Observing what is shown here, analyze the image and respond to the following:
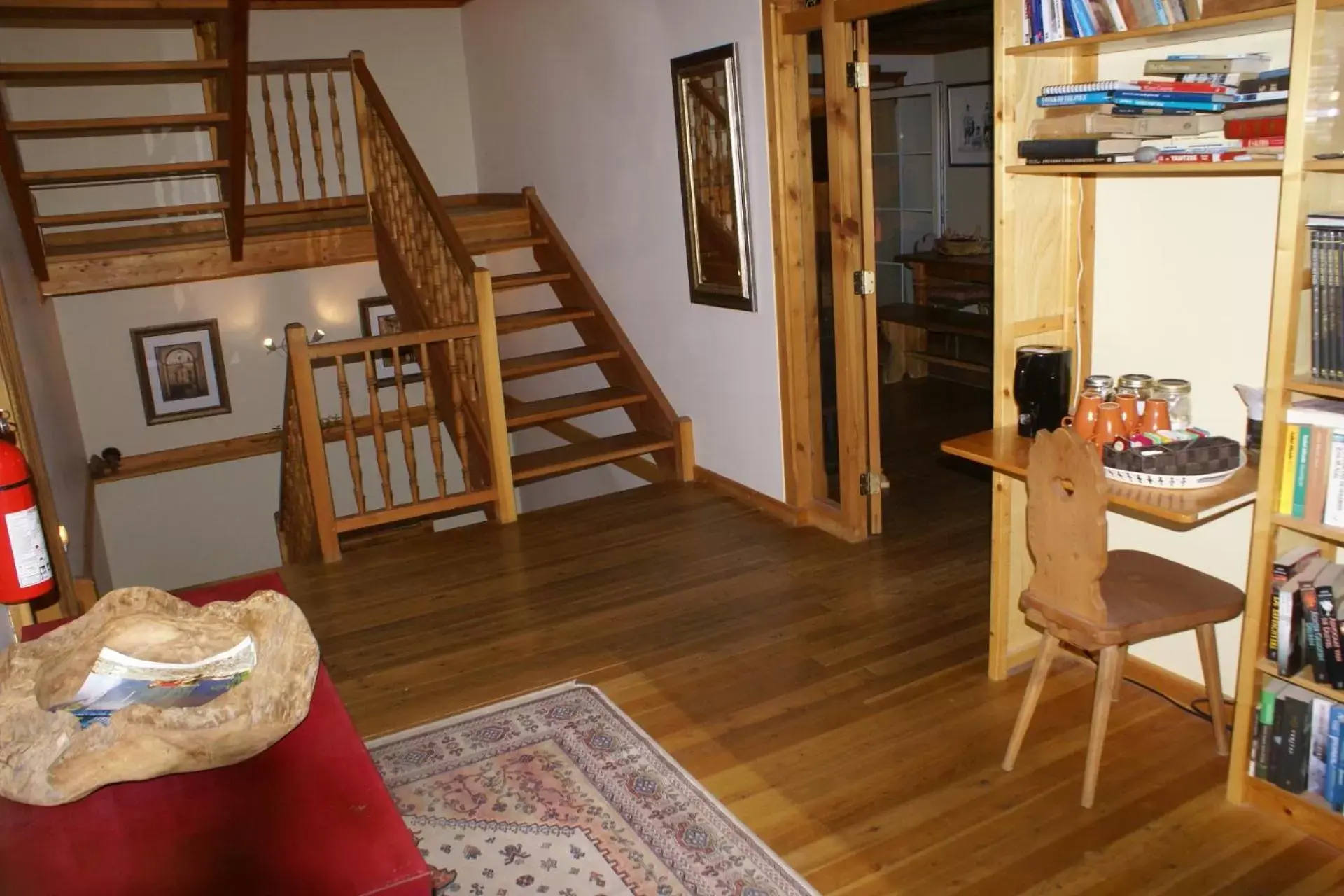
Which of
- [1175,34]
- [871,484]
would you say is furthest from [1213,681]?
[871,484]

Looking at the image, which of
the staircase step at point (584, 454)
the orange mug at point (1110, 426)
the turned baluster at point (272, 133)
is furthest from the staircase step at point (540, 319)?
the orange mug at point (1110, 426)

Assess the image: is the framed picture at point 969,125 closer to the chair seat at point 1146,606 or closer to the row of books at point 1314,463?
A: the chair seat at point 1146,606

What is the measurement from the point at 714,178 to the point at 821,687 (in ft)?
8.01

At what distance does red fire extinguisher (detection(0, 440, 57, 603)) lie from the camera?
6.55ft

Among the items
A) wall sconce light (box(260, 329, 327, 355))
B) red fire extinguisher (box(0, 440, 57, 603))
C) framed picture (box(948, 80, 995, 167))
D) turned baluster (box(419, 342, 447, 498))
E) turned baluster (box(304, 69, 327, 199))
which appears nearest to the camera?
red fire extinguisher (box(0, 440, 57, 603))

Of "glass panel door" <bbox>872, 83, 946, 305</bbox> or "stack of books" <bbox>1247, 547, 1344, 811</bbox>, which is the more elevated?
"glass panel door" <bbox>872, 83, 946, 305</bbox>

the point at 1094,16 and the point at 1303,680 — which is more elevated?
the point at 1094,16

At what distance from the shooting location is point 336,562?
4566 mm

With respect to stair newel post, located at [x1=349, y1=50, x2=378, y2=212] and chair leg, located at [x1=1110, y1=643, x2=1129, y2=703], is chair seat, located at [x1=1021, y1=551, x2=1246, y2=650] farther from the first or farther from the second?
stair newel post, located at [x1=349, y1=50, x2=378, y2=212]

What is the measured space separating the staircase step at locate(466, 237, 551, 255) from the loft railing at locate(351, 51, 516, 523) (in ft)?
1.41

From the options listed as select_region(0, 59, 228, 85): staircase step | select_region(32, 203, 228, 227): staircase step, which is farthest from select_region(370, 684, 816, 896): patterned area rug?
select_region(32, 203, 228, 227): staircase step

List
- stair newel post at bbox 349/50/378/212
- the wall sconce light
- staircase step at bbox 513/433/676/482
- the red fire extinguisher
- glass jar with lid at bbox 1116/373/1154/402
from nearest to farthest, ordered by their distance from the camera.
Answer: the red fire extinguisher, glass jar with lid at bbox 1116/373/1154/402, staircase step at bbox 513/433/676/482, stair newel post at bbox 349/50/378/212, the wall sconce light

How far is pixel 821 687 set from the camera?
3.28m

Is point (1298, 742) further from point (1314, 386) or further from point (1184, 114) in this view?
point (1184, 114)
